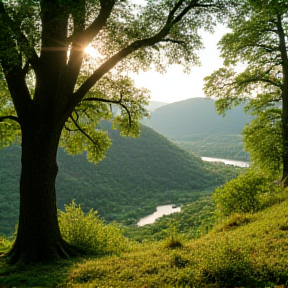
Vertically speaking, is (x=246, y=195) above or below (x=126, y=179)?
above

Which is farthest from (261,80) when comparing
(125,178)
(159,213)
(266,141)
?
(125,178)

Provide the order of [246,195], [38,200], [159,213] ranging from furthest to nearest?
[159,213] < [246,195] < [38,200]

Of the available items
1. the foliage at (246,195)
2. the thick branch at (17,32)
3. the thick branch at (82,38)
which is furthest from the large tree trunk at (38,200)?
the foliage at (246,195)

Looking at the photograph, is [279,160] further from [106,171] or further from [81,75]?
[106,171]

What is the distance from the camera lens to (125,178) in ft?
258

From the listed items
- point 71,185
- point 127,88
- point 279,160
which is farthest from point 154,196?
point 127,88

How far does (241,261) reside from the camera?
5410 mm

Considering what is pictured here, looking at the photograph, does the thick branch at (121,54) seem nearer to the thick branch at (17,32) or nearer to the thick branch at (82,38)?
the thick branch at (82,38)

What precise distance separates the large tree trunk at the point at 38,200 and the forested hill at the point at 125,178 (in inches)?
1584

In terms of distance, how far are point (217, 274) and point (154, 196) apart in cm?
7327

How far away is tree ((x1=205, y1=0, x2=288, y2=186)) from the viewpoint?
601 inches

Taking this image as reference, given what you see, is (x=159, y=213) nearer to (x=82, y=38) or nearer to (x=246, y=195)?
(x=246, y=195)

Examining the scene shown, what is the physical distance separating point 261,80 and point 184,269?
44.2 feet

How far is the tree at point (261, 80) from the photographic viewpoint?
601 inches
